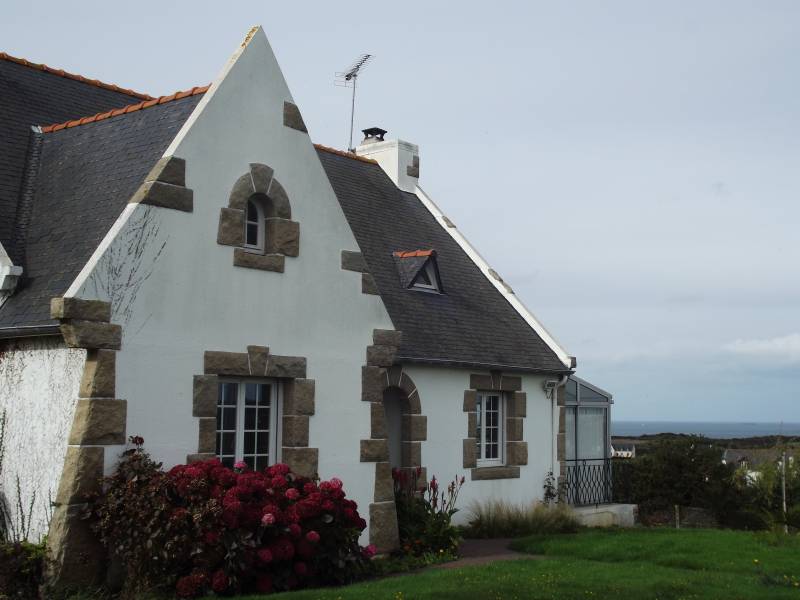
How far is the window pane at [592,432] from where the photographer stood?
20.7 metres

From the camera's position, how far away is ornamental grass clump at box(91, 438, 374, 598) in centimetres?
1008

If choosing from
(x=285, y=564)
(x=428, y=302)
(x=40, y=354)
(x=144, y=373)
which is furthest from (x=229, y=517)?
(x=428, y=302)

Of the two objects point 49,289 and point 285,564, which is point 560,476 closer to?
point 285,564

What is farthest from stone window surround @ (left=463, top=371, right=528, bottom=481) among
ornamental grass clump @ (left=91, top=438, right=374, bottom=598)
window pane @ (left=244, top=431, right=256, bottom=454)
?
ornamental grass clump @ (left=91, top=438, right=374, bottom=598)

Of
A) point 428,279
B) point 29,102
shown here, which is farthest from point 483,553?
point 29,102

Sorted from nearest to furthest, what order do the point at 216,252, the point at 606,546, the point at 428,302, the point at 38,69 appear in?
1. the point at 216,252
2. the point at 606,546
3. the point at 38,69
4. the point at 428,302

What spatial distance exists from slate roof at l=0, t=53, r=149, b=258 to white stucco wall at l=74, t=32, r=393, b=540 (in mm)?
2568

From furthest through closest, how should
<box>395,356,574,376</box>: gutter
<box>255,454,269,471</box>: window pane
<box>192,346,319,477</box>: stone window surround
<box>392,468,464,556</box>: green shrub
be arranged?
<box>395,356,574,376</box>: gutter → <box>392,468,464,556</box>: green shrub → <box>255,454,269,471</box>: window pane → <box>192,346,319,477</box>: stone window surround

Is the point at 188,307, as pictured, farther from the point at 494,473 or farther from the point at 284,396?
the point at 494,473

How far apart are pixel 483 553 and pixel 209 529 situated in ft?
16.8

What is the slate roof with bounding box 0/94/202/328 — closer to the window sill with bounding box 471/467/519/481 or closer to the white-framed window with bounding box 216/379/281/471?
the white-framed window with bounding box 216/379/281/471

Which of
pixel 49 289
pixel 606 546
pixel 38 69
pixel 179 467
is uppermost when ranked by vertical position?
pixel 38 69

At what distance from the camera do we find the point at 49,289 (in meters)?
11.2

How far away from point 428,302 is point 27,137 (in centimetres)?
702
